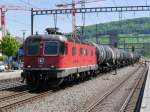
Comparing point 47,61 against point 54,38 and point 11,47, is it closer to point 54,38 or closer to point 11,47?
point 54,38

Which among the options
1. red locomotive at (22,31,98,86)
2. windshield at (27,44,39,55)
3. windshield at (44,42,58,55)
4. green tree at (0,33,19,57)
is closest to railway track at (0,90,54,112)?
red locomotive at (22,31,98,86)

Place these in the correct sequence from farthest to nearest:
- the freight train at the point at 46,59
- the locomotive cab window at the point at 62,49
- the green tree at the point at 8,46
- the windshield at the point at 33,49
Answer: the green tree at the point at 8,46 < the windshield at the point at 33,49 < the locomotive cab window at the point at 62,49 < the freight train at the point at 46,59

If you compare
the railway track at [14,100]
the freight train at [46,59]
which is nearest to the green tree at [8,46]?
the freight train at [46,59]

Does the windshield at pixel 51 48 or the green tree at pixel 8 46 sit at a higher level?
the green tree at pixel 8 46

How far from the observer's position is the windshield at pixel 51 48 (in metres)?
22.7

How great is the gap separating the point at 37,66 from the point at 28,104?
5.77 meters

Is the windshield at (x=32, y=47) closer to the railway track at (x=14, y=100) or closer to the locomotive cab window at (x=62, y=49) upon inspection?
the locomotive cab window at (x=62, y=49)

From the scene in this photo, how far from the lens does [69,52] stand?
2423 centimetres

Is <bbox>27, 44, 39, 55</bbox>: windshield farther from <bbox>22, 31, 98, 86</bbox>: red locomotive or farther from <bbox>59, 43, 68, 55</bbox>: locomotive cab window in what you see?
<bbox>59, 43, 68, 55</bbox>: locomotive cab window

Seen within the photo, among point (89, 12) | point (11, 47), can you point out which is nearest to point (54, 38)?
point (89, 12)

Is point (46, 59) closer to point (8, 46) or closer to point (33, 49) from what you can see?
point (33, 49)

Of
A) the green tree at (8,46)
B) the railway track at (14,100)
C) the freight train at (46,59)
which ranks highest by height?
the green tree at (8,46)

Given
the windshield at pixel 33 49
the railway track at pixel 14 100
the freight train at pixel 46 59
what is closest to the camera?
the railway track at pixel 14 100

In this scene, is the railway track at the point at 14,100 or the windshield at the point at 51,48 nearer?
the railway track at the point at 14,100
